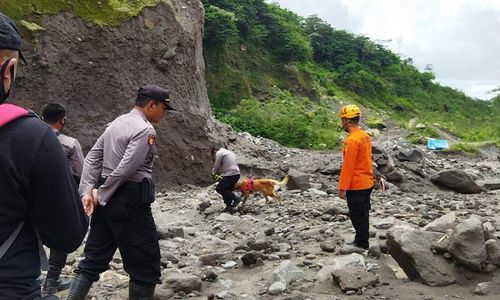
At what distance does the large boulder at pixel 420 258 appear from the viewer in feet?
17.3

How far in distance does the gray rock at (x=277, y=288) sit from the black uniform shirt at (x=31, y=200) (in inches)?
133

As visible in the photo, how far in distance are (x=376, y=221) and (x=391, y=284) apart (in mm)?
3007

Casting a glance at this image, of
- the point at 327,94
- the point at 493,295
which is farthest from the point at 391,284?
the point at 327,94

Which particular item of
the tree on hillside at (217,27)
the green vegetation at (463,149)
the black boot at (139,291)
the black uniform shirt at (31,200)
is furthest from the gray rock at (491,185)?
the tree on hillside at (217,27)

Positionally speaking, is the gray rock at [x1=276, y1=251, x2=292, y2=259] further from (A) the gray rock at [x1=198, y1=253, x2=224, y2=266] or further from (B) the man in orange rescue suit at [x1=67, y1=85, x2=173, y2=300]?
(B) the man in orange rescue suit at [x1=67, y1=85, x2=173, y2=300]

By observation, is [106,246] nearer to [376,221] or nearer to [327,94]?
[376,221]

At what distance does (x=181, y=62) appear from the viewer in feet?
47.5

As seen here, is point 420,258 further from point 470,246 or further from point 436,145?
point 436,145

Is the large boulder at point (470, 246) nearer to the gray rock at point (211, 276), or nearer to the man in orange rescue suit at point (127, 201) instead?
the gray rock at point (211, 276)

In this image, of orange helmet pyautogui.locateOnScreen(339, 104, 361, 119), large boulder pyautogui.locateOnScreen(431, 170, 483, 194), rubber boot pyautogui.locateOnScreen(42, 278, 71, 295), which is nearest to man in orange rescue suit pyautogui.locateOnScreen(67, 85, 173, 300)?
rubber boot pyautogui.locateOnScreen(42, 278, 71, 295)

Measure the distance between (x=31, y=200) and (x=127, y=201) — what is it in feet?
7.12

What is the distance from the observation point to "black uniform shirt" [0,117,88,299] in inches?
78.7

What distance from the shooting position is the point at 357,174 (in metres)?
6.41

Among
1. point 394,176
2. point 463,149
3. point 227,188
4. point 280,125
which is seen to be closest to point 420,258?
point 227,188
